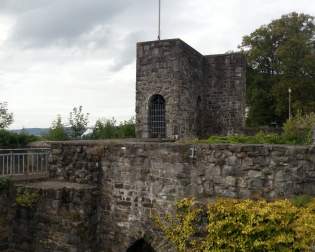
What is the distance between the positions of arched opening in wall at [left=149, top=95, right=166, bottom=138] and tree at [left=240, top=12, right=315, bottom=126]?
56.4 feet

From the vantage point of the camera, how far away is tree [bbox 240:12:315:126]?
104 feet

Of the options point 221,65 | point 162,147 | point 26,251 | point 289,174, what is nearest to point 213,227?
point 289,174

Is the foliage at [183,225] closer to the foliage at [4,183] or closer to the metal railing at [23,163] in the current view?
the foliage at [4,183]

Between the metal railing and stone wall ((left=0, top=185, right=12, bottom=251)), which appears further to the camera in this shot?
the metal railing

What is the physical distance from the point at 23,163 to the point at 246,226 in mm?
6258

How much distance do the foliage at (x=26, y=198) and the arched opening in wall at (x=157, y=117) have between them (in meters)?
7.85

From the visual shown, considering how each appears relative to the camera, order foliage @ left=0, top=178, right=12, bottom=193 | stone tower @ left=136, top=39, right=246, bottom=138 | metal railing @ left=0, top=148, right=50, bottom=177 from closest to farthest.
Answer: foliage @ left=0, top=178, right=12, bottom=193 < metal railing @ left=0, top=148, right=50, bottom=177 < stone tower @ left=136, top=39, right=246, bottom=138

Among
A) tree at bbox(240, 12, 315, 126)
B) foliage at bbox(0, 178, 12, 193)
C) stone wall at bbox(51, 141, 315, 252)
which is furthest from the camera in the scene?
tree at bbox(240, 12, 315, 126)

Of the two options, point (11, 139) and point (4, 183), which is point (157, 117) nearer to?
point (11, 139)

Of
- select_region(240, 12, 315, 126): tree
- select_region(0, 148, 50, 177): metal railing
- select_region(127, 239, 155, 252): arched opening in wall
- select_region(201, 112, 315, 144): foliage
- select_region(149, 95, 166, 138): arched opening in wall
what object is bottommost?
select_region(127, 239, 155, 252): arched opening in wall

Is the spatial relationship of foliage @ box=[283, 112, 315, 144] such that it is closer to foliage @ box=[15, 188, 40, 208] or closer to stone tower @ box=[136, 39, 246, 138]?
stone tower @ box=[136, 39, 246, 138]

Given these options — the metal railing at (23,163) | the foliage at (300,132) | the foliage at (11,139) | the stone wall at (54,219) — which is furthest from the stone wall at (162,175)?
the foliage at (11,139)

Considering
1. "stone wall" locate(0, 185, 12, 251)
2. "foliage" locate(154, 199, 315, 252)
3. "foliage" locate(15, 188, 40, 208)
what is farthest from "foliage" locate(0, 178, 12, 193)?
"foliage" locate(154, 199, 315, 252)

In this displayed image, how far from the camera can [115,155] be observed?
28.4ft
